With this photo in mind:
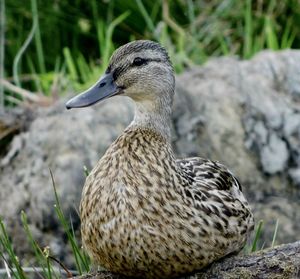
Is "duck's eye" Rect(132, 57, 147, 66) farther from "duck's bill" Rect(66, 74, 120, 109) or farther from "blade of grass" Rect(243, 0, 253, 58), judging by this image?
"blade of grass" Rect(243, 0, 253, 58)

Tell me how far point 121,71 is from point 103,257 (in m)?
0.80

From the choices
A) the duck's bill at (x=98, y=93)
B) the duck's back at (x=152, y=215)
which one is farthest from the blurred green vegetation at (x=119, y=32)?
the duck's back at (x=152, y=215)

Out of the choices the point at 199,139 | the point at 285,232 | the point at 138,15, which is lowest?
the point at 285,232

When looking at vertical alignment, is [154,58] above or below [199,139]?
above

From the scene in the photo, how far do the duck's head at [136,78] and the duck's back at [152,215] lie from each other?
0.17 m

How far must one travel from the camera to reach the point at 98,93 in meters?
4.62

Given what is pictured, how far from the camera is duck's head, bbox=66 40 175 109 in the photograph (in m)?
4.63

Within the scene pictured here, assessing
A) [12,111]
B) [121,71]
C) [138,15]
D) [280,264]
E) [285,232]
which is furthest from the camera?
[138,15]

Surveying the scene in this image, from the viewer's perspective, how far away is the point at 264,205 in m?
7.00

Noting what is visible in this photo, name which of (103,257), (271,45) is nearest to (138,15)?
(271,45)

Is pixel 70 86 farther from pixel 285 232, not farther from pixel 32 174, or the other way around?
pixel 285 232

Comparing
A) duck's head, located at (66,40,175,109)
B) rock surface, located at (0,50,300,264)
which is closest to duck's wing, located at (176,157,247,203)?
duck's head, located at (66,40,175,109)

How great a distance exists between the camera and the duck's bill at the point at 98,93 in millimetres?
4574

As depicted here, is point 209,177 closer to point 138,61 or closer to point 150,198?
point 150,198
